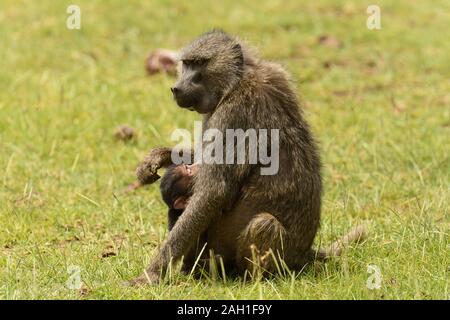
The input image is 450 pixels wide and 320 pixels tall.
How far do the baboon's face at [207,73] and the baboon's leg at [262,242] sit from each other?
68cm

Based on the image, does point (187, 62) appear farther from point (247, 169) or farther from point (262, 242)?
point (262, 242)

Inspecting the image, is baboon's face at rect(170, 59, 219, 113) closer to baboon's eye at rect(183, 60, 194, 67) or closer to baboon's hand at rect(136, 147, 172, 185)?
baboon's eye at rect(183, 60, 194, 67)

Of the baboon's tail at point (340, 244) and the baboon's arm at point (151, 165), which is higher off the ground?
the baboon's arm at point (151, 165)

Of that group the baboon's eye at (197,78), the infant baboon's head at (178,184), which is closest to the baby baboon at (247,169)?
the baboon's eye at (197,78)

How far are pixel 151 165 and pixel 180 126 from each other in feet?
9.41

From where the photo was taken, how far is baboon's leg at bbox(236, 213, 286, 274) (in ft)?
A: 15.4

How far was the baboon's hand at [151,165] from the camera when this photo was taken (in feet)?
16.7

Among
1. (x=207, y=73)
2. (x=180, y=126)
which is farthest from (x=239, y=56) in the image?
(x=180, y=126)

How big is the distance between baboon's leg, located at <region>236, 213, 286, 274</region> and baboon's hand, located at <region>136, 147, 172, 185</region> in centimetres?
63

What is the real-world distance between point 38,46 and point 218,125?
17.3ft

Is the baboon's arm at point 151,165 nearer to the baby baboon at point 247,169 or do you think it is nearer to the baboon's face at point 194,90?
the baby baboon at point 247,169

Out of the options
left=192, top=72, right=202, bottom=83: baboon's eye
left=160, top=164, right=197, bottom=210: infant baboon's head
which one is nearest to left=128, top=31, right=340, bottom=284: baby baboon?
left=192, top=72, right=202, bottom=83: baboon's eye

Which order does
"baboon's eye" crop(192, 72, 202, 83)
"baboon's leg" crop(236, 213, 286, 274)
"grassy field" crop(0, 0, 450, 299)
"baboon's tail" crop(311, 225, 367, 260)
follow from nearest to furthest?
1. "baboon's leg" crop(236, 213, 286, 274)
2. "grassy field" crop(0, 0, 450, 299)
3. "baboon's eye" crop(192, 72, 202, 83)
4. "baboon's tail" crop(311, 225, 367, 260)
